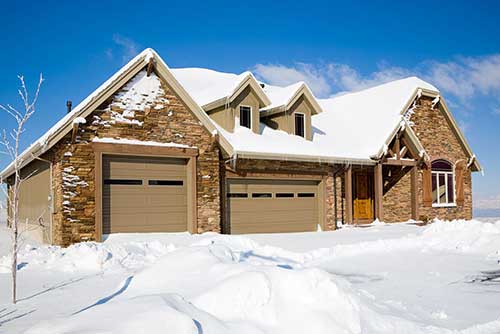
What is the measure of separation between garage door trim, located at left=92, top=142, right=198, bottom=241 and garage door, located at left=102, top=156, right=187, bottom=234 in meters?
0.23

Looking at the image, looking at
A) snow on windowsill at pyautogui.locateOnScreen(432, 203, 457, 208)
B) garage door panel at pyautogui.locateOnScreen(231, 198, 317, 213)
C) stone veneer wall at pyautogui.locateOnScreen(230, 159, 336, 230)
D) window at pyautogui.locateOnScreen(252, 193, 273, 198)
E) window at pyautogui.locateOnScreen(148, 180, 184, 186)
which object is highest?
stone veneer wall at pyautogui.locateOnScreen(230, 159, 336, 230)

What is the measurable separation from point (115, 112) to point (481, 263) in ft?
33.6

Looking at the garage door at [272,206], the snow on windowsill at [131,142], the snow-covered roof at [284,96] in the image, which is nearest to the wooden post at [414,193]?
the garage door at [272,206]

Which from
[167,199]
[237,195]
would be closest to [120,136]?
[167,199]

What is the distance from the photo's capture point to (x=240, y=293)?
5.86 meters

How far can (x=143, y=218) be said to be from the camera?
14.5 m

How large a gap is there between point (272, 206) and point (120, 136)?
6237 mm

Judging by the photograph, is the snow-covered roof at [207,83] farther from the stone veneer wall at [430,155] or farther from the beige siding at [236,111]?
the stone veneer wall at [430,155]

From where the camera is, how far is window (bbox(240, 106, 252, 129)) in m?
18.1

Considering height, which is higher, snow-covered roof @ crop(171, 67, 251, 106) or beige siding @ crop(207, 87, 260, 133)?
snow-covered roof @ crop(171, 67, 251, 106)

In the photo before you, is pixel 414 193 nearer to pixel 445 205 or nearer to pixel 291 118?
pixel 445 205

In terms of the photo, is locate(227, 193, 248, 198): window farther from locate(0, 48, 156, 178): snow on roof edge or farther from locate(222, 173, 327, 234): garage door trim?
locate(0, 48, 156, 178): snow on roof edge

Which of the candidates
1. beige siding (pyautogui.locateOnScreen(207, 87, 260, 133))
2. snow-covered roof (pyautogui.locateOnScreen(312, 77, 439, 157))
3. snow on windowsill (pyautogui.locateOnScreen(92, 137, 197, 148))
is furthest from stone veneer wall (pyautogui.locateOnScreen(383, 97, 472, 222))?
snow on windowsill (pyautogui.locateOnScreen(92, 137, 197, 148))

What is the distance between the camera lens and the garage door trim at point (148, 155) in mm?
13445
